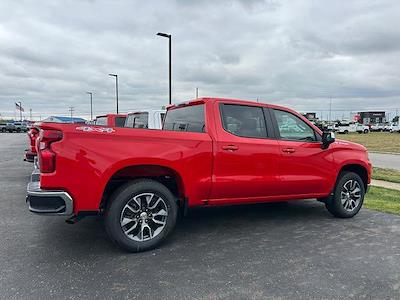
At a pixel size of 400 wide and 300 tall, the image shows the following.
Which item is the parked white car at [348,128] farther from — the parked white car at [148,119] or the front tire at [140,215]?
the front tire at [140,215]

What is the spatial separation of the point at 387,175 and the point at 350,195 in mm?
6170

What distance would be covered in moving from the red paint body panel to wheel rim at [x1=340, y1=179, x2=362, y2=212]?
1.06ft

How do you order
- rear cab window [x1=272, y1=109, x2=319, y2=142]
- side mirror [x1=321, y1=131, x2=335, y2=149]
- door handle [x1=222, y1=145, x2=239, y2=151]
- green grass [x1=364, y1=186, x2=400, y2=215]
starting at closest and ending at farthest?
door handle [x1=222, y1=145, x2=239, y2=151], rear cab window [x1=272, y1=109, x2=319, y2=142], side mirror [x1=321, y1=131, x2=335, y2=149], green grass [x1=364, y1=186, x2=400, y2=215]

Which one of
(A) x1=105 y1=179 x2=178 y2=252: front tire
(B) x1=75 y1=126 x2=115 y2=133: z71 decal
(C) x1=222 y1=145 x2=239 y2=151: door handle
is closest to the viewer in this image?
(B) x1=75 y1=126 x2=115 y2=133: z71 decal

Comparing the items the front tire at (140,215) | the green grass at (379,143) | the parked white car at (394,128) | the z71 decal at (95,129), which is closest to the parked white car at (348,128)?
the parked white car at (394,128)

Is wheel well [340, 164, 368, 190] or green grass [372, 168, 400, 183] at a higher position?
wheel well [340, 164, 368, 190]

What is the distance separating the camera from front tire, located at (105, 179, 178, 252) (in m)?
3.99

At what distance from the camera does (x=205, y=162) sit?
4.46 metres

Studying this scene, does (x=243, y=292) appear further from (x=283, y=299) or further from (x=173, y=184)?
(x=173, y=184)

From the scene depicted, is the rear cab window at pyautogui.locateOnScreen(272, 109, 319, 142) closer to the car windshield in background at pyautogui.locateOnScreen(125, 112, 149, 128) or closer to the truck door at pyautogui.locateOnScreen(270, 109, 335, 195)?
the truck door at pyautogui.locateOnScreen(270, 109, 335, 195)

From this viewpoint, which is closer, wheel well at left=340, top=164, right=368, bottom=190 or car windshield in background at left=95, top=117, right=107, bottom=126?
wheel well at left=340, top=164, right=368, bottom=190

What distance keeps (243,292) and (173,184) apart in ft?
6.06

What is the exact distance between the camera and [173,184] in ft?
15.3

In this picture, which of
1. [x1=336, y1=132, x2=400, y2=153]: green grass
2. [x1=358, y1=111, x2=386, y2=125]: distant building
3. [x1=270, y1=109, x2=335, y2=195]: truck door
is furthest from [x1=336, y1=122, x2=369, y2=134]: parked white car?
[x1=270, y1=109, x2=335, y2=195]: truck door
